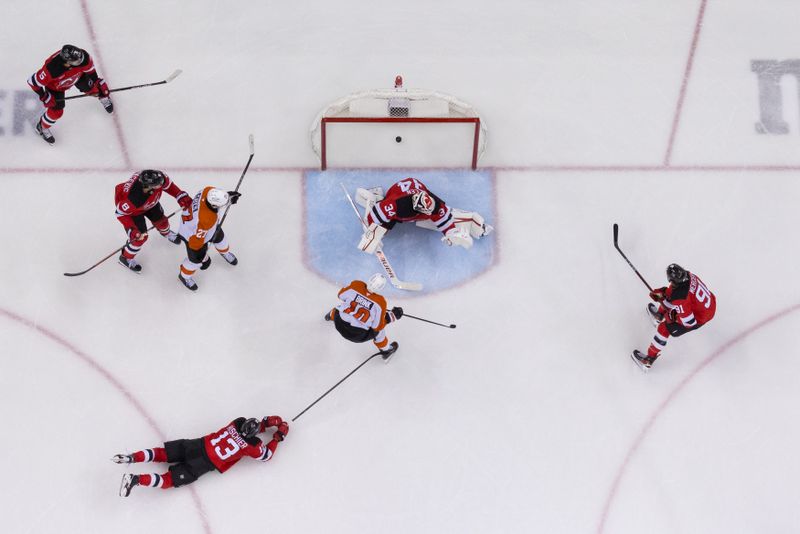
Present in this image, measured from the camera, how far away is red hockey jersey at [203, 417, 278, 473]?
6.64 metres

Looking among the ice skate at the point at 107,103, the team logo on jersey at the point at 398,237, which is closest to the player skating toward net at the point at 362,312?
the team logo on jersey at the point at 398,237

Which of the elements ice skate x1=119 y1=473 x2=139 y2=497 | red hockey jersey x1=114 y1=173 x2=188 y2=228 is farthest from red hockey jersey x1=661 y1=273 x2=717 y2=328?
ice skate x1=119 y1=473 x2=139 y2=497

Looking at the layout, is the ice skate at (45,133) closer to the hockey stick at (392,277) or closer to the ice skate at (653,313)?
the hockey stick at (392,277)

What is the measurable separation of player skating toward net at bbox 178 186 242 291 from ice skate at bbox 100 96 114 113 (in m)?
1.23

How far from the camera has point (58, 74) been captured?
7086mm

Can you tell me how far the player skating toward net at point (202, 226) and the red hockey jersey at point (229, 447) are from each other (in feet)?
3.46

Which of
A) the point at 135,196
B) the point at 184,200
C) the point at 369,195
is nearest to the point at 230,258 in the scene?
the point at 184,200

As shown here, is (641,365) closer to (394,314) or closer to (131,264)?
(394,314)

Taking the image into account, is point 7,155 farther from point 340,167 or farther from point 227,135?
point 340,167

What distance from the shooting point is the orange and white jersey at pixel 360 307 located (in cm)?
646

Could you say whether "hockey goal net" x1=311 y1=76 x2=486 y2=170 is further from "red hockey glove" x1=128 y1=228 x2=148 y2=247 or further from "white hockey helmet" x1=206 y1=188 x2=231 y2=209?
"red hockey glove" x1=128 y1=228 x2=148 y2=247

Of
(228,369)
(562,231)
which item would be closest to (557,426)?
(562,231)

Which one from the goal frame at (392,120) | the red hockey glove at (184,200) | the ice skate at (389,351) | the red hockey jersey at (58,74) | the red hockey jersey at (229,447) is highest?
the red hockey jersey at (58,74)

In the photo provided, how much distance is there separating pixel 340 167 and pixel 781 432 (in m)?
3.44
